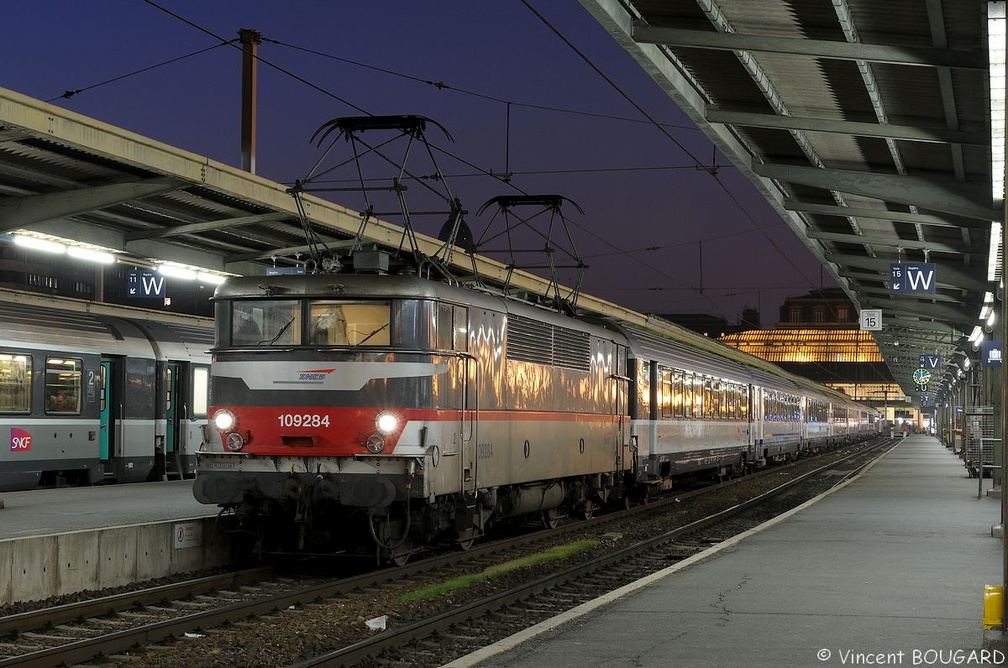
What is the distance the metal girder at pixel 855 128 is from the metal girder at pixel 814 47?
2.06 m

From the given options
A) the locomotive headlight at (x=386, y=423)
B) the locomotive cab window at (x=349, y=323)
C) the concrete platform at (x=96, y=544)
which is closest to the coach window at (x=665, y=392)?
the concrete platform at (x=96, y=544)

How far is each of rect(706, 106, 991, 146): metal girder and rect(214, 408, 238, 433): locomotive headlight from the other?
6.69m

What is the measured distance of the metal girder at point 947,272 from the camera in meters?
22.9

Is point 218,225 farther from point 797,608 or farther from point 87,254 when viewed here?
point 797,608

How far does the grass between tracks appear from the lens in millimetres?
12289

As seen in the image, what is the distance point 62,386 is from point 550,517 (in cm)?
864

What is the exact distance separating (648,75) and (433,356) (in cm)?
387

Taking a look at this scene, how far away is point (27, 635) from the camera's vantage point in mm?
9930

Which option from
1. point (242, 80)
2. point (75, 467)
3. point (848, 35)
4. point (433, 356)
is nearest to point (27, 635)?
point (433, 356)

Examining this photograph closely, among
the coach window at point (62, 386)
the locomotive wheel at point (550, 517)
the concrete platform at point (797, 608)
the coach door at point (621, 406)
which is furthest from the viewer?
the coach door at point (621, 406)

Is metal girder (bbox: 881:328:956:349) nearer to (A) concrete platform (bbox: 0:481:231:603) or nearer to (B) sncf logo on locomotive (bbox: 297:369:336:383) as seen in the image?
(A) concrete platform (bbox: 0:481:231:603)

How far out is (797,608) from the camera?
10.1 m

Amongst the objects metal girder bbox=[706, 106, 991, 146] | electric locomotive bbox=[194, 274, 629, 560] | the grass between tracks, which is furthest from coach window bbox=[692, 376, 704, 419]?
electric locomotive bbox=[194, 274, 629, 560]

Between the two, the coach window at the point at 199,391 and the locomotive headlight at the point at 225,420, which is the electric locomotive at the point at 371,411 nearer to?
the locomotive headlight at the point at 225,420
